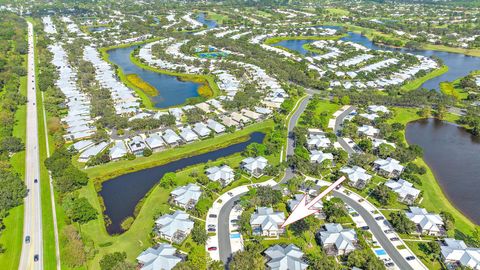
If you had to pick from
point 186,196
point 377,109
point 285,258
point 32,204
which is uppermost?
point 285,258

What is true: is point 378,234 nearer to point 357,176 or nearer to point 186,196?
point 357,176

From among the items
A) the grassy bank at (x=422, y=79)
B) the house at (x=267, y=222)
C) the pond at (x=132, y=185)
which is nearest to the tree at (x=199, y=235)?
the house at (x=267, y=222)

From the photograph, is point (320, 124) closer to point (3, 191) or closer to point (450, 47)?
point (3, 191)

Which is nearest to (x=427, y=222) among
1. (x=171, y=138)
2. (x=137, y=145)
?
(x=171, y=138)

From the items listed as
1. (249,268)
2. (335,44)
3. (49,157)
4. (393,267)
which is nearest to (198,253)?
(249,268)

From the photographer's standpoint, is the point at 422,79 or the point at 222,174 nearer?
the point at 222,174

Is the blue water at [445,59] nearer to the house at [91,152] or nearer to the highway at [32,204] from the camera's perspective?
the house at [91,152]

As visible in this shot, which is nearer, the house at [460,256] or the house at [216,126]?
the house at [460,256]
